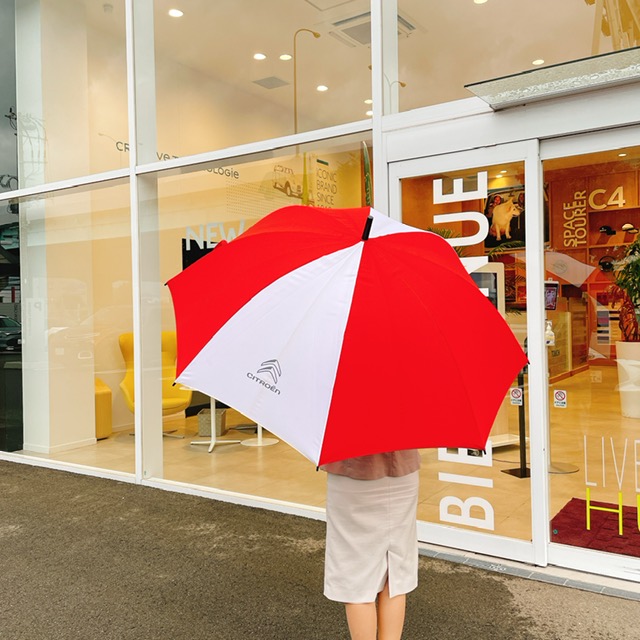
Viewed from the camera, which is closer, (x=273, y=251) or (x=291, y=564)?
(x=273, y=251)

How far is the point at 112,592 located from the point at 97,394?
3278 mm

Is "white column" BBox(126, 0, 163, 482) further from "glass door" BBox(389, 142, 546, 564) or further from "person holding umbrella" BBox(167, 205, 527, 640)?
"person holding umbrella" BBox(167, 205, 527, 640)

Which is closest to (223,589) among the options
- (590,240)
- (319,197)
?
(590,240)

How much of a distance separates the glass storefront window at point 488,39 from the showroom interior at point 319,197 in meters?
0.01

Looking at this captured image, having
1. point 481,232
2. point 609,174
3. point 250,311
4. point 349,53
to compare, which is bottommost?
point 250,311

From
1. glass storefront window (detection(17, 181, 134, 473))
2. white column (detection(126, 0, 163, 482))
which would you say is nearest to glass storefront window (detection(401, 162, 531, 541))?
white column (detection(126, 0, 163, 482))

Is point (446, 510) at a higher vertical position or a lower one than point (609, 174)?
lower

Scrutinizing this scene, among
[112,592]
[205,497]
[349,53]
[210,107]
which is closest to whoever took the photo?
[112,592]

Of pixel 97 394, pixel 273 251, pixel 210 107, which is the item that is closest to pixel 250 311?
pixel 273 251

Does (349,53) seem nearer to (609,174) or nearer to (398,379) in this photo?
(609,174)

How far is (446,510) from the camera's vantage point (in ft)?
11.8

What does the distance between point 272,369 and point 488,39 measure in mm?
2870

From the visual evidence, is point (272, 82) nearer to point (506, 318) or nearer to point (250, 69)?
point (250, 69)

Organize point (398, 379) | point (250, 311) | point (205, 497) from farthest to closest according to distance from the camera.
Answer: point (205, 497)
point (250, 311)
point (398, 379)
